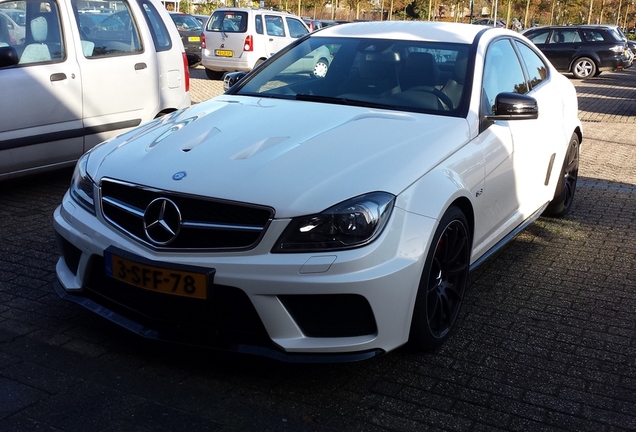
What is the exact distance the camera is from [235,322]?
3.33 meters

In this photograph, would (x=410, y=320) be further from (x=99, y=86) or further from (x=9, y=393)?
(x=99, y=86)

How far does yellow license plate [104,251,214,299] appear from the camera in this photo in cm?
325

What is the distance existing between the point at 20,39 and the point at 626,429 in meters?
5.28

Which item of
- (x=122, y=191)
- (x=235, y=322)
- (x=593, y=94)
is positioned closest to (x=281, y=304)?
(x=235, y=322)

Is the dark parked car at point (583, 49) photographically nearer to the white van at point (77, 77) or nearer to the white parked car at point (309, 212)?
the white van at point (77, 77)

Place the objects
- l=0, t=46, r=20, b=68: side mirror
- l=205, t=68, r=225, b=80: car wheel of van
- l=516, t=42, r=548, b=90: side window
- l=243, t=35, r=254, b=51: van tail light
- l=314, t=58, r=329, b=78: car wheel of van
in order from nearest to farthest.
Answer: l=314, t=58, r=329, b=78: car wheel of van < l=516, t=42, r=548, b=90: side window < l=0, t=46, r=20, b=68: side mirror < l=243, t=35, r=254, b=51: van tail light < l=205, t=68, r=225, b=80: car wheel of van

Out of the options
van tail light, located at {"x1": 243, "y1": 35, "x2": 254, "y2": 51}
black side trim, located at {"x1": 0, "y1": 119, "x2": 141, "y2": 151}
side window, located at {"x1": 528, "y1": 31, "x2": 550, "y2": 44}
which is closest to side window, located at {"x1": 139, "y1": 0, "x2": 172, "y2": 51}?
black side trim, located at {"x1": 0, "y1": 119, "x2": 141, "y2": 151}

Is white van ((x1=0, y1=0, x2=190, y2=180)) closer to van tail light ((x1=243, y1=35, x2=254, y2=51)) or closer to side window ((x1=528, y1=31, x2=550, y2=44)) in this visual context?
van tail light ((x1=243, y1=35, x2=254, y2=51))

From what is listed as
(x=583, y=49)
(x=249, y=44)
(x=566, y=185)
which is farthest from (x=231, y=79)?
(x=583, y=49)

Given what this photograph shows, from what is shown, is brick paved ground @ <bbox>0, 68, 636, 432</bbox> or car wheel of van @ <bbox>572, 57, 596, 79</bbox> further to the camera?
car wheel of van @ <bbox>572, 57, 596, 79</bbox>

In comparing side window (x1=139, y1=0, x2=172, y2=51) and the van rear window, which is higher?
side window (x1=139, y1=0, x2=172, y2=51)

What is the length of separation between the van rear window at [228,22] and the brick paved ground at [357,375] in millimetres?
14638

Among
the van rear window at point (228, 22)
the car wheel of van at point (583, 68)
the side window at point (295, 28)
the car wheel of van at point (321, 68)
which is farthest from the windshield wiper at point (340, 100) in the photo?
the car wheel of van at point (583, 68)

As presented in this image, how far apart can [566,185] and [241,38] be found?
13.7 meters
